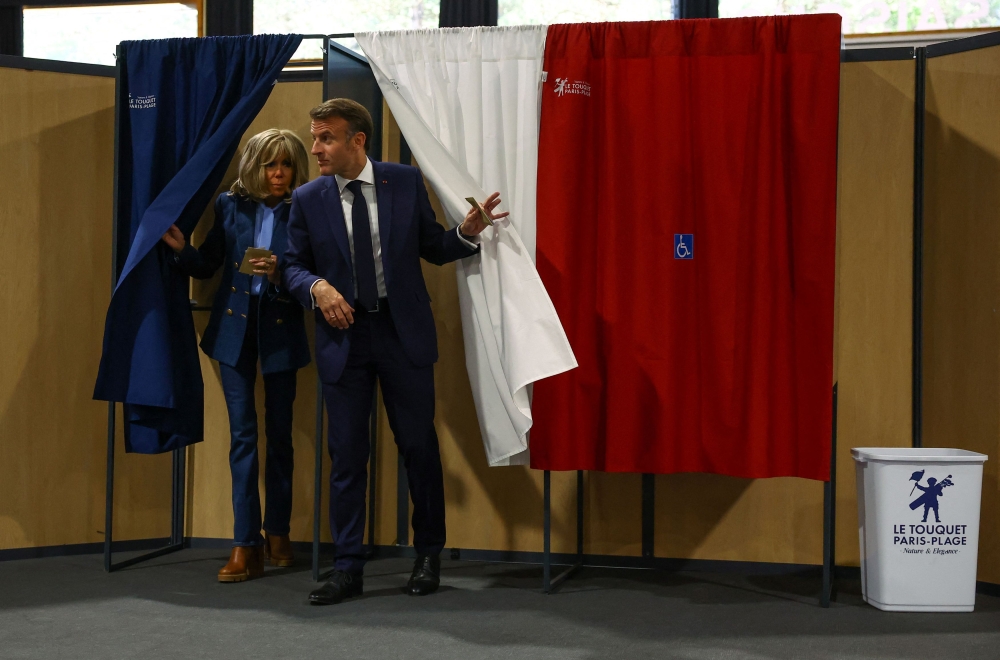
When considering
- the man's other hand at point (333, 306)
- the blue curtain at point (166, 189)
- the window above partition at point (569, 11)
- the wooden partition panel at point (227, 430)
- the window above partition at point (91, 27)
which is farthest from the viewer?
the window above partition at point (91, 27)

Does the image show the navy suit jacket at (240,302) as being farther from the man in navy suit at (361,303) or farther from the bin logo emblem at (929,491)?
the bin logo emblem at (929,491)

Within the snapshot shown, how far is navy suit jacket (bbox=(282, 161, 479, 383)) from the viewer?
10.3 feet

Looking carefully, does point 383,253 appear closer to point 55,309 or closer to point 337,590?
point 337,590

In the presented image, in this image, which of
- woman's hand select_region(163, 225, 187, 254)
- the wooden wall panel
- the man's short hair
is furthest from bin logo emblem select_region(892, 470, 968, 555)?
woman's hand select_region(163, 225, 187, 254)

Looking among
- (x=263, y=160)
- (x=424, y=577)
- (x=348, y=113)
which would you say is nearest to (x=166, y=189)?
(x=263, y=160)

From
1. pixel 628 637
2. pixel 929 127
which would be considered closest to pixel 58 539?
pixel 628 637

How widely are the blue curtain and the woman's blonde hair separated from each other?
2.7 inches

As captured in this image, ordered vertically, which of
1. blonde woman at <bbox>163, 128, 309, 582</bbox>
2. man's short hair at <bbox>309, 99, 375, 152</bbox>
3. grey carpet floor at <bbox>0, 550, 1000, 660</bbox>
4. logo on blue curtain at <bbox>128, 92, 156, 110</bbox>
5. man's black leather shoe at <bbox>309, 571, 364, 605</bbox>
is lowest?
grey carpet floor at <bbox>0, 550, 1000, 660</bbox>

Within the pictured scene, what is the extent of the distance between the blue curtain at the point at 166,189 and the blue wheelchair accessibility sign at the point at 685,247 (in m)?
1.53

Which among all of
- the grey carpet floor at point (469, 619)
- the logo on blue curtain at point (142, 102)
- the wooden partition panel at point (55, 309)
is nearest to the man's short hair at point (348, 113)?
the logo on blue curtain at point (142, 102)

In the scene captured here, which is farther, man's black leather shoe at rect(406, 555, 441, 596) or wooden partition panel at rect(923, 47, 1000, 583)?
wooden partition panel at rect(923, 47, 1000, 583)

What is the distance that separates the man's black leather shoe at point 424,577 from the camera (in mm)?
3180

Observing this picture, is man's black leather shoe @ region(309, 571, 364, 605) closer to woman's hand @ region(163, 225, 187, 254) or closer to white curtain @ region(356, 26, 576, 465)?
white curtain @ region(356, 26, 576, 465)

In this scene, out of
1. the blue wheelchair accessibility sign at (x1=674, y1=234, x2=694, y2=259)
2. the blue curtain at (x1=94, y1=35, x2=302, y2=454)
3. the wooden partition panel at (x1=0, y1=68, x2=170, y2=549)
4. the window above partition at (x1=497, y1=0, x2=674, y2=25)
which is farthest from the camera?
the window above partition at (x1=497, y1=0, x2=674, y2=25)
